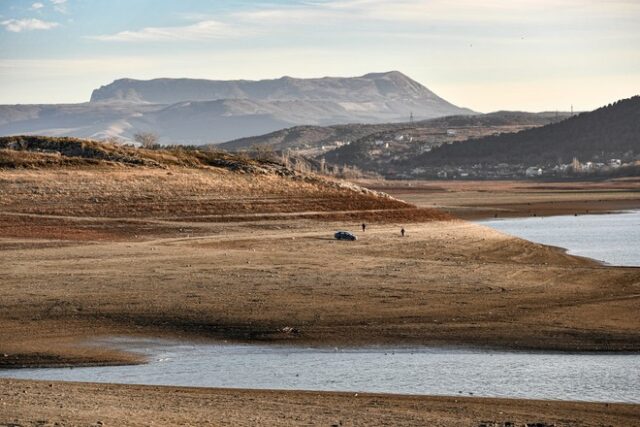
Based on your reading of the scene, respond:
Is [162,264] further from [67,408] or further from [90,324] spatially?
[67,408]

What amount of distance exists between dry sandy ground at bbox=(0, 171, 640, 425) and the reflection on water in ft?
3.71

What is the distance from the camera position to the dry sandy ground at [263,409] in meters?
20.5

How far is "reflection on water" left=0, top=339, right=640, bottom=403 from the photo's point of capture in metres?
25.2

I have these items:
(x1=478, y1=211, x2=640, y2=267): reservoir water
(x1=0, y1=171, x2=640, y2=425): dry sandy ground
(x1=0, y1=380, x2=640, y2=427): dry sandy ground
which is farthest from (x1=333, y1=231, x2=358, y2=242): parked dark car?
(x1=0, y1=380, x2=640, y2=427): dry sandy ground

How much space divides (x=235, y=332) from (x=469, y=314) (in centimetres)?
710

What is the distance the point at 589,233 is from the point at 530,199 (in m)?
48.1

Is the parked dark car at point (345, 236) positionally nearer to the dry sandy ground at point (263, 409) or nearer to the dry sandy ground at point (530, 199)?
the dry sandy ground at point (263, 409)

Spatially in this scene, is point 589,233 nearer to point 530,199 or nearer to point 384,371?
point 530,199

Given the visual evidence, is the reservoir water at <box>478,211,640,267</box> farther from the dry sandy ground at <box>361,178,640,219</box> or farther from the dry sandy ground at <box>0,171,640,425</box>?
the dry sandy ground at <box>361,178,640,219</box>

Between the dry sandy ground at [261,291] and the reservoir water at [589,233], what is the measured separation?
4333 mm

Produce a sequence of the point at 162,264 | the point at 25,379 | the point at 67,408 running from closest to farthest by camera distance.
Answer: the point at 67,408
the point at 25,379
the point at 162,264

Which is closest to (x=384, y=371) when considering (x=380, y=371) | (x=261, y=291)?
(x=380, y=371)

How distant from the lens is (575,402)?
23.7 metres

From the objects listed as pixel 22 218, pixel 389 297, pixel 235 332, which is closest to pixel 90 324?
pixel 235 332
